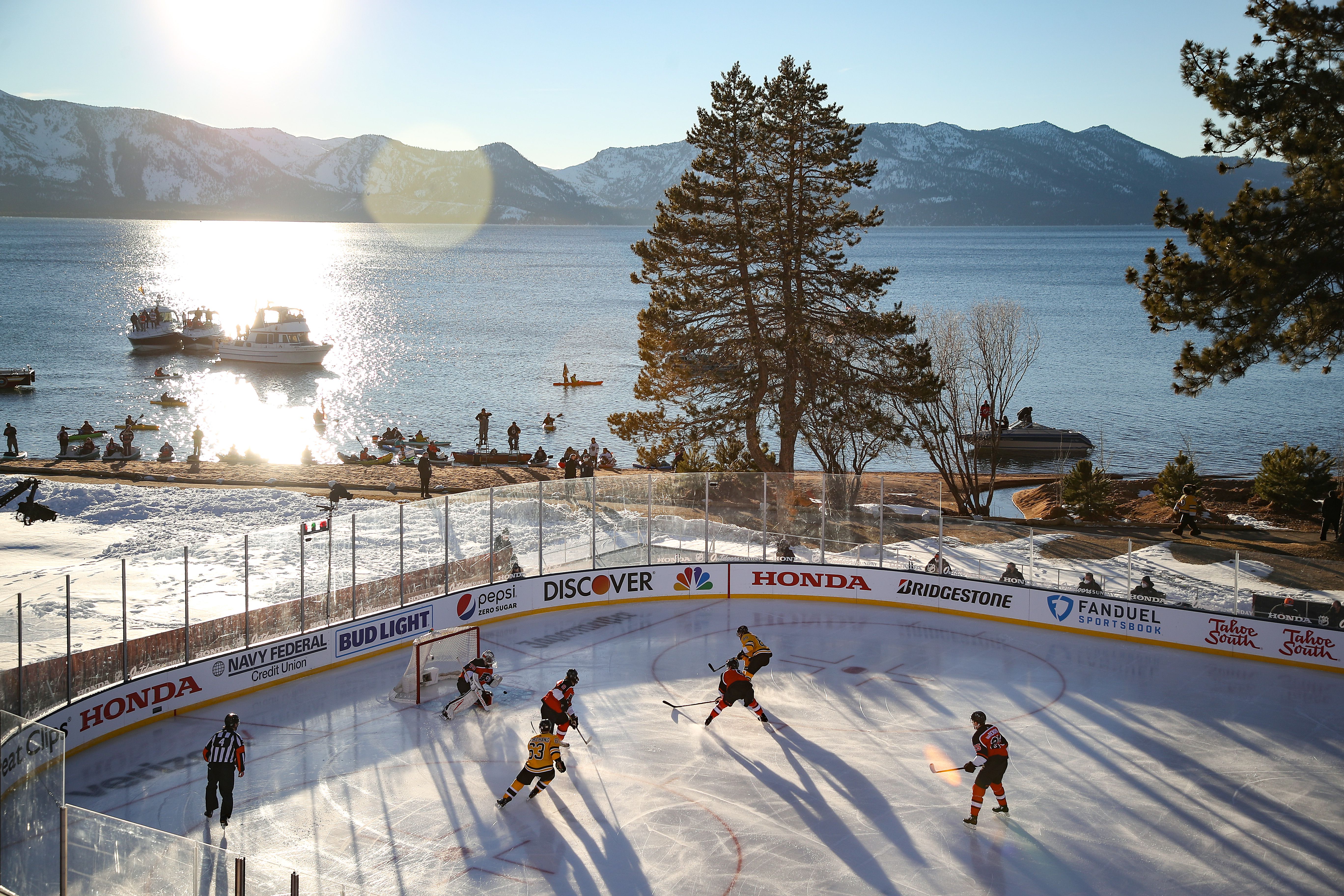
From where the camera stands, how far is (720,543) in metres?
28.7

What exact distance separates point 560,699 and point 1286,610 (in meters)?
16.6

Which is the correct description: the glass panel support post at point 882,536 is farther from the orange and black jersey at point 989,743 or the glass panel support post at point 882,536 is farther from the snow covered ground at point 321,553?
the orange and black jersey at point 989,743

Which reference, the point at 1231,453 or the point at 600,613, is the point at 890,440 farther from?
the point at 1231,453

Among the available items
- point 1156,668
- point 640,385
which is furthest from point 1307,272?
point 640,385

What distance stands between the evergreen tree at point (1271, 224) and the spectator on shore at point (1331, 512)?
7437 millimetres

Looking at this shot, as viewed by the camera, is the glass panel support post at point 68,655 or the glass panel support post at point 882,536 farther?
the glass panel support post at point 882,536

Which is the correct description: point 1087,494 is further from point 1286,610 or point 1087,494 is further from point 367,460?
point 367,460

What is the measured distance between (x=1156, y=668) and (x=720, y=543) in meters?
11.4

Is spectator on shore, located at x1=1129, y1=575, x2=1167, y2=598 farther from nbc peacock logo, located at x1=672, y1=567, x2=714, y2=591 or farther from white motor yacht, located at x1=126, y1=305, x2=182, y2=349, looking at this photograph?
white motor yacht, located at x1=126, y1=305, x2=182, y2=349

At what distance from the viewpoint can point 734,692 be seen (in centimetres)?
1866

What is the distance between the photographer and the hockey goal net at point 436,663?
65.3 feet

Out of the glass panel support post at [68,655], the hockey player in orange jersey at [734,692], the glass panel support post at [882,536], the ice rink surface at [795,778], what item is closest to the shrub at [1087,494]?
the glass panel support post at [882,536]

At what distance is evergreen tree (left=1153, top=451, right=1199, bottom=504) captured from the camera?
119 feet

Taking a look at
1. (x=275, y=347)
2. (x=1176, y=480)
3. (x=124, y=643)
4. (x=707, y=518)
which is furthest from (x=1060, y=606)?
(x=275, y=347)
